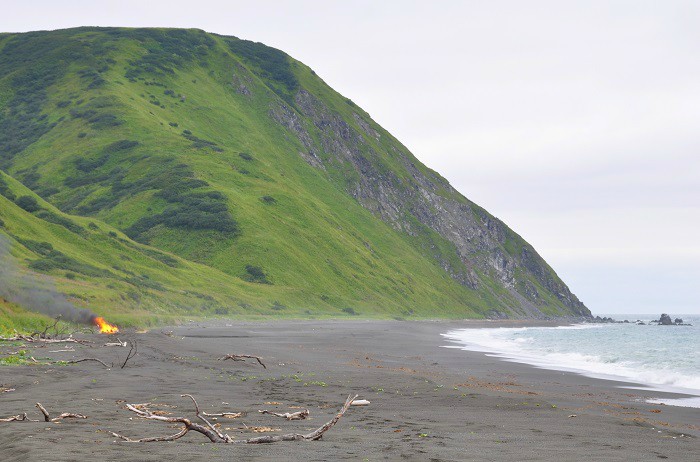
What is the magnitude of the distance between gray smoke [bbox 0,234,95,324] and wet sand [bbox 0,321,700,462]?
1264cm

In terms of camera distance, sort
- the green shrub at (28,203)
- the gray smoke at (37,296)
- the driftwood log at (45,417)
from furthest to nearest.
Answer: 1. the green shrub at (28,203)
2. the gray smoke at (37,296)
3. the driftwood log at (45,417)

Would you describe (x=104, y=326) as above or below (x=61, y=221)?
below

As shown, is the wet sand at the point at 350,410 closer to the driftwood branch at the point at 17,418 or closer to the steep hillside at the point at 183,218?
the driftwood branch at the point at 17,418

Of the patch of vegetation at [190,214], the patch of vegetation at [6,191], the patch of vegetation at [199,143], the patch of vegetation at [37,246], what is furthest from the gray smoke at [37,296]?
the patch of vegetation at [199,143]

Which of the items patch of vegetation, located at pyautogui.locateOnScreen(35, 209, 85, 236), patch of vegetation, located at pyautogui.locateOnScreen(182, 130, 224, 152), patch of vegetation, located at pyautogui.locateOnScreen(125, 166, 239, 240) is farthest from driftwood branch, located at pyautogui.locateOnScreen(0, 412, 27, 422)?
patch of vegetation, located at pyautogui.locateOnScreen(182, 130, 224, 152)

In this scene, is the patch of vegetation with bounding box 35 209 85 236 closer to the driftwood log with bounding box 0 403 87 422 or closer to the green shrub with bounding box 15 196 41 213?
the green shrub with bounding box 15 196 41 213

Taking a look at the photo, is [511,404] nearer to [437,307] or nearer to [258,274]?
[258,274]

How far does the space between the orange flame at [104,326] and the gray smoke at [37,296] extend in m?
0.44

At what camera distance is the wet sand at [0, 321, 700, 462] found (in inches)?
482

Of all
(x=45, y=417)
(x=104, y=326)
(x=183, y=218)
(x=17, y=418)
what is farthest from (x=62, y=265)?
(x=45, y=417)

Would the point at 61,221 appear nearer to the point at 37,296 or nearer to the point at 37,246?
the point at 37,246

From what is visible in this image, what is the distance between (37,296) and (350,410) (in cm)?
3557

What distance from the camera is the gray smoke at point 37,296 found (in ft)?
151

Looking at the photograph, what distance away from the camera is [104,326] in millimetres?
49906
